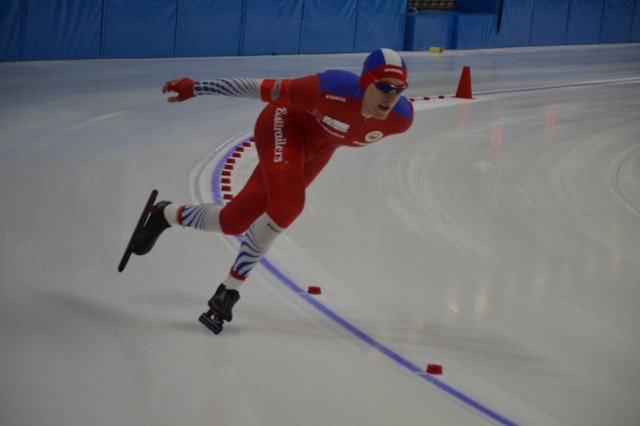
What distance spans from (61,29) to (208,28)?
318cm

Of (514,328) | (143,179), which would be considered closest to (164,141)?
(143,179)

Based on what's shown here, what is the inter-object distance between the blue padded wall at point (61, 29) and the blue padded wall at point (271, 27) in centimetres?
349

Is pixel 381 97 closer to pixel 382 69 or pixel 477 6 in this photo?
pixel 382 69

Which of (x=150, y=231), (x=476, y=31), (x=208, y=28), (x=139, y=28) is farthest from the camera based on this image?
(x=476, y=31)

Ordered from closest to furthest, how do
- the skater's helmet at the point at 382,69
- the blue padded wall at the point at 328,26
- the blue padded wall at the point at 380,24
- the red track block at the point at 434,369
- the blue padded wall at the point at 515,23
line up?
the red track block at the point at 434,369
the skater's helmet at the point at 382,69
the blue padded wall at the point at 328,26
the blue padded wall at the point at 380,24
the blue padded wall at the point at 515,23

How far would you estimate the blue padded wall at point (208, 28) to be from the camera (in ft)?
50.4

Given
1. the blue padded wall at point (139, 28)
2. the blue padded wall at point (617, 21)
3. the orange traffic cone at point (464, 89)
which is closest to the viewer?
the orange traffic cone at point (464, 89)

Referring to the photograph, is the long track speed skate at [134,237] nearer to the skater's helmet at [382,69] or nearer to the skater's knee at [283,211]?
the skater's knee at [283,211]

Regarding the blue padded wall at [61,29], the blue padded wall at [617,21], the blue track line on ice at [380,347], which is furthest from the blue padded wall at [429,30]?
the blue track line on ice at [380,347]

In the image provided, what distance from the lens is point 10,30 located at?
1231 cm

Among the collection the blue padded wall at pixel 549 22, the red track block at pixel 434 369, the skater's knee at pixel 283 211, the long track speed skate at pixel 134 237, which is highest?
the blue padded wall at pixel 549 22

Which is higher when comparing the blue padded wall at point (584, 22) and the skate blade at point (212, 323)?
the blue padded wall at point (584, 22)

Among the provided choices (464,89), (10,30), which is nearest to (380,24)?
(464,89)

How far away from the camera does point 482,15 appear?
23.2 m
